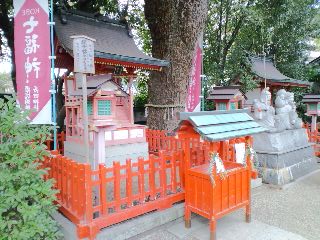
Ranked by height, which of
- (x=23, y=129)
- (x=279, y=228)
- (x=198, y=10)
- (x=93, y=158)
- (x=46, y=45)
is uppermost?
(x=198, y=10)

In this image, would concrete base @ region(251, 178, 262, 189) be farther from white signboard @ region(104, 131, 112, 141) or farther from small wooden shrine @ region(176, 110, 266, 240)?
white signboard @ region(104, 131, 112, 141)

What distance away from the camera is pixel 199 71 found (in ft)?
30.6

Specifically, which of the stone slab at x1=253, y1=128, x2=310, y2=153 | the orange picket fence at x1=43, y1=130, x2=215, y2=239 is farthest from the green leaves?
the orange picket fence at x1=43, y1=130, x2=215, y2=239

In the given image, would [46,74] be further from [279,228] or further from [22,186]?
[279,228]

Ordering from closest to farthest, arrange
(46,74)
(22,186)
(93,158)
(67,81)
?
(22,186), (46,74), (93,158), (67,81)

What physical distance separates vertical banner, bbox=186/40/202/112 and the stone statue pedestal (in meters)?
2.35

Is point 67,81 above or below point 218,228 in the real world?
above

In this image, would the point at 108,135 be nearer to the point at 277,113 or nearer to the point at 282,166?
the point at 282,166

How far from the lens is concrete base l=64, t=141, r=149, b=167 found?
6402 mm

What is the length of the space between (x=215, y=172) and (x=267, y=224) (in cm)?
165

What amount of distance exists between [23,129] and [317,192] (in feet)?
21.3

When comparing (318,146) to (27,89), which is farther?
(318,146)

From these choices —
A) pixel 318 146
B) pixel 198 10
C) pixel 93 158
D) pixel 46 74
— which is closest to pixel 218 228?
pixel 93 158

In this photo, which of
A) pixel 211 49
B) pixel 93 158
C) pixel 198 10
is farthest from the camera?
pixel 211 49
